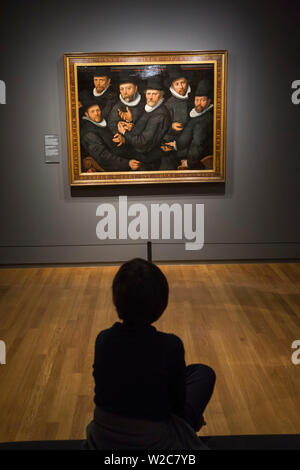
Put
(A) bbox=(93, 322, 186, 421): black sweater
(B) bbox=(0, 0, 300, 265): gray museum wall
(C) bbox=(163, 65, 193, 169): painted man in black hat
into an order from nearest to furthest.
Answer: (A) bbox=(93, 322, 186, 421): black sweater → (B) bbox=(0, 0, 300, 265): gray museum wall → (C) bbox=(163, 65, 193, 169): painted man in black hat

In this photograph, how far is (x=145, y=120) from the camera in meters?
6.45

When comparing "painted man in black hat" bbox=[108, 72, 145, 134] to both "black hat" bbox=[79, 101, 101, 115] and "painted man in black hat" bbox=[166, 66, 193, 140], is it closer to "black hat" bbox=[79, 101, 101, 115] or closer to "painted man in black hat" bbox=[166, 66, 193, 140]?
"black hat" bbox=[79, 101, 101, 115]

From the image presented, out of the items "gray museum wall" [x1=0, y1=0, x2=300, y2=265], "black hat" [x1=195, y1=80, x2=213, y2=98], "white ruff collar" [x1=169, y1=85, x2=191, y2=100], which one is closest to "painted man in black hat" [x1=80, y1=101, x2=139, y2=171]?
"gray museum wall" [x1=0, y1=0, x2=300, y2=265]

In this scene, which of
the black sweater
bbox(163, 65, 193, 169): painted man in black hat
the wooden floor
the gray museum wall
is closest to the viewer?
the black sweater

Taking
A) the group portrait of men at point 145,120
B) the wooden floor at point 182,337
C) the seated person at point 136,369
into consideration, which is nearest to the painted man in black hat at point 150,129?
the group portrait of men at point 145,120

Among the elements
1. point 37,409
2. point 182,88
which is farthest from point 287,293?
point 37,409

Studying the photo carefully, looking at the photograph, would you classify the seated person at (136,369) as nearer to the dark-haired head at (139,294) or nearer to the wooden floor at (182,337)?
the dark-haired head at (139,294)

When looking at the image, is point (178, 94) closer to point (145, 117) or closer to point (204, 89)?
point (204, 89)

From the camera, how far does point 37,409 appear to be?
3.60 meters

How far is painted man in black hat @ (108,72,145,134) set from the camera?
6.34 meters

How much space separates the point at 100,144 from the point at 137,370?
4.76 meters

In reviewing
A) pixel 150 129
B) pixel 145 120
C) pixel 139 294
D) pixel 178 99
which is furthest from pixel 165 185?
pixel 139 294

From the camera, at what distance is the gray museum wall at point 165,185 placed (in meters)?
6.23

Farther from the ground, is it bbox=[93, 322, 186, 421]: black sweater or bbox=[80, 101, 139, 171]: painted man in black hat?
bbox=[80, 101, 139, 171]: painted man in black hat
